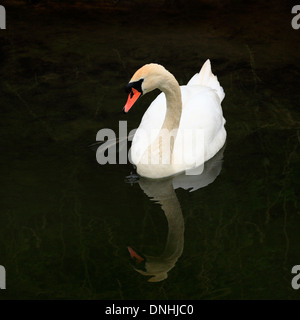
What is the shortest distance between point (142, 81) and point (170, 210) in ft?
4.02

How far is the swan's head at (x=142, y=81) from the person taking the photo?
24.0ft

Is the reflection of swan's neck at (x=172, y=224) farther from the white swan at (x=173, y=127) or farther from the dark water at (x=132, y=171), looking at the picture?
the white swan at (x=173, y=127)

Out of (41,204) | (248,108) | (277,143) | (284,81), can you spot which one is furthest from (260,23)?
(41,204)

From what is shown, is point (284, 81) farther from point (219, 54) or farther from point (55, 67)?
point (55, 67)

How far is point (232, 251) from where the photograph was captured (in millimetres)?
6969

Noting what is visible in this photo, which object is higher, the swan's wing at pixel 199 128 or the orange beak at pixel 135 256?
the swan's wing at pixel 199 128

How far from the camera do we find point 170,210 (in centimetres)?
753
